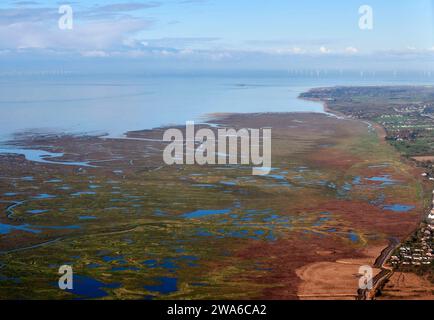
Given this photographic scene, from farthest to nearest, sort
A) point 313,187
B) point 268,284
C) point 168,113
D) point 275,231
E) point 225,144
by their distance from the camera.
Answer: point 168,113, point 225,144, point 313,187, point 275,231, point 268,284

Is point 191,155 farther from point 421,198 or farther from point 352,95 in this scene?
point 352,95

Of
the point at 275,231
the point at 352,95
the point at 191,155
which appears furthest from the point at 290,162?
the point at 352,95

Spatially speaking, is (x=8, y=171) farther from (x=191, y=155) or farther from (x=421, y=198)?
(x=421, y=198)

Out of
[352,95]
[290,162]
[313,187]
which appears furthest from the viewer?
[352,95]

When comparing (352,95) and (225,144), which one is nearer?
(225,144)

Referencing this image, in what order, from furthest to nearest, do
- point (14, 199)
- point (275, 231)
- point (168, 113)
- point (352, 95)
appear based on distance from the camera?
point (352, 95), point (168, 113), point (14, 199), point (275, 231)

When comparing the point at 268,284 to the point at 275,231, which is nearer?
the point at 268,284

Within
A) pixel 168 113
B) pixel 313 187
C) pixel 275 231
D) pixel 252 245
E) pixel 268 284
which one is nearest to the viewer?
pixel 268 284

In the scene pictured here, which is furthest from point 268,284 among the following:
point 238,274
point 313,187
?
point 313,187
